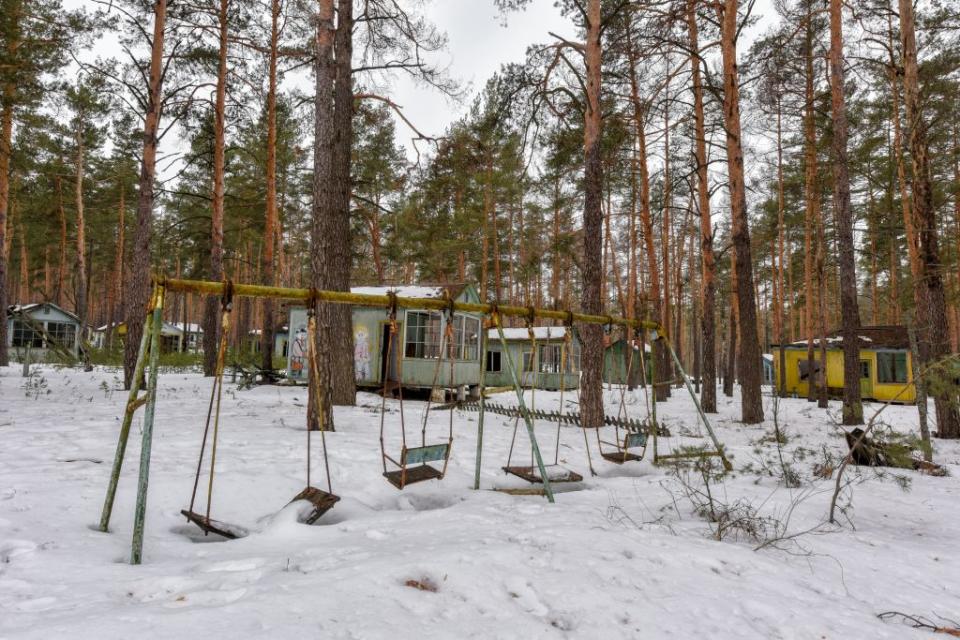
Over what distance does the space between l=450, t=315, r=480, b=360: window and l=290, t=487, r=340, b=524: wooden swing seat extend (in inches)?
452

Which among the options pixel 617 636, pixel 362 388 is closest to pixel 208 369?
pixel 362 388

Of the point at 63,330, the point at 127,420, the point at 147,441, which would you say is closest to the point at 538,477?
the point at 147,441

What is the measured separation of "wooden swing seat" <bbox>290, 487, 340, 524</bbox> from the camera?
3.45 metres

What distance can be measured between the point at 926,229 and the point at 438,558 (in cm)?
985

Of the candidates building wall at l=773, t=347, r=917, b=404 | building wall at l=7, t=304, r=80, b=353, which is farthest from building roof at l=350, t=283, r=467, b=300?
building wall at l=7, t=304, r=80, b=353

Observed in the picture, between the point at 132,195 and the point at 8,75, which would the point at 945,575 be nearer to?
the point at 8,75

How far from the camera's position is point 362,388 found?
1536 centimetres

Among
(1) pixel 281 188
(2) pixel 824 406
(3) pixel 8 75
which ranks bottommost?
(2) pixel 824 406

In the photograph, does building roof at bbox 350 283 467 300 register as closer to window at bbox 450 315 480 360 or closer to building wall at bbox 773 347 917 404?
window at bbox 450 315 480 360

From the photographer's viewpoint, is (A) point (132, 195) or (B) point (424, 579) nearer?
(B) point (424, 579)

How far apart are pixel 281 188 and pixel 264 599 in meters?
23.8

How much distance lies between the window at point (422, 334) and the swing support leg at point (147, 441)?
459 inches

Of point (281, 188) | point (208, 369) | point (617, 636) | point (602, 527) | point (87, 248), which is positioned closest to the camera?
point (617, 636)

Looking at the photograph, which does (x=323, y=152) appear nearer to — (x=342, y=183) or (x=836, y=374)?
(x=342, y=183)
